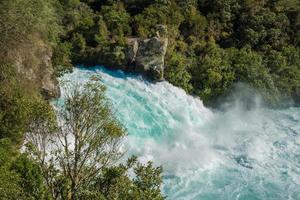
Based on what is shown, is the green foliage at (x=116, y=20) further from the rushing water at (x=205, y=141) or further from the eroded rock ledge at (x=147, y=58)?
the rushing water at (x=205, y=141)

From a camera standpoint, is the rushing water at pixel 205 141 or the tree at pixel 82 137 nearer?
the tree at pixel 82 137

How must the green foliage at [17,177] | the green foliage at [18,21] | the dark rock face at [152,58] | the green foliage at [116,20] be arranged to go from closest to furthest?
the green foliage at [17,177], the green foliage at [18,21], the dark rock face at [152,58], the green foliage at [116,20]

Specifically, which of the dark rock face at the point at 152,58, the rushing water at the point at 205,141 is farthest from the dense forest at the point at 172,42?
the rushing water at the point at 205,141

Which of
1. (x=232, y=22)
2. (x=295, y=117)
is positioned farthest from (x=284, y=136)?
(x=232, y=22)

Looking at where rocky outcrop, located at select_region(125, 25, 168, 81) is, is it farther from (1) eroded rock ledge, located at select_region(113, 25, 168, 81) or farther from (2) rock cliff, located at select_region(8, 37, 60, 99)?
(2) rock cliff, located at select_region(8, 37, 60, 99)

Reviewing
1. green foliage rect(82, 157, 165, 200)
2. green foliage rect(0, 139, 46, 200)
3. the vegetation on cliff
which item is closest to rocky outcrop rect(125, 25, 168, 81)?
the vegetation on cliff

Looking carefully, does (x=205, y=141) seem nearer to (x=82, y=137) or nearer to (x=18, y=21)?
(x=18, y=21)

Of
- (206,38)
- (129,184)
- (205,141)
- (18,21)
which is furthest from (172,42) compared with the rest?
→ (129,184)
